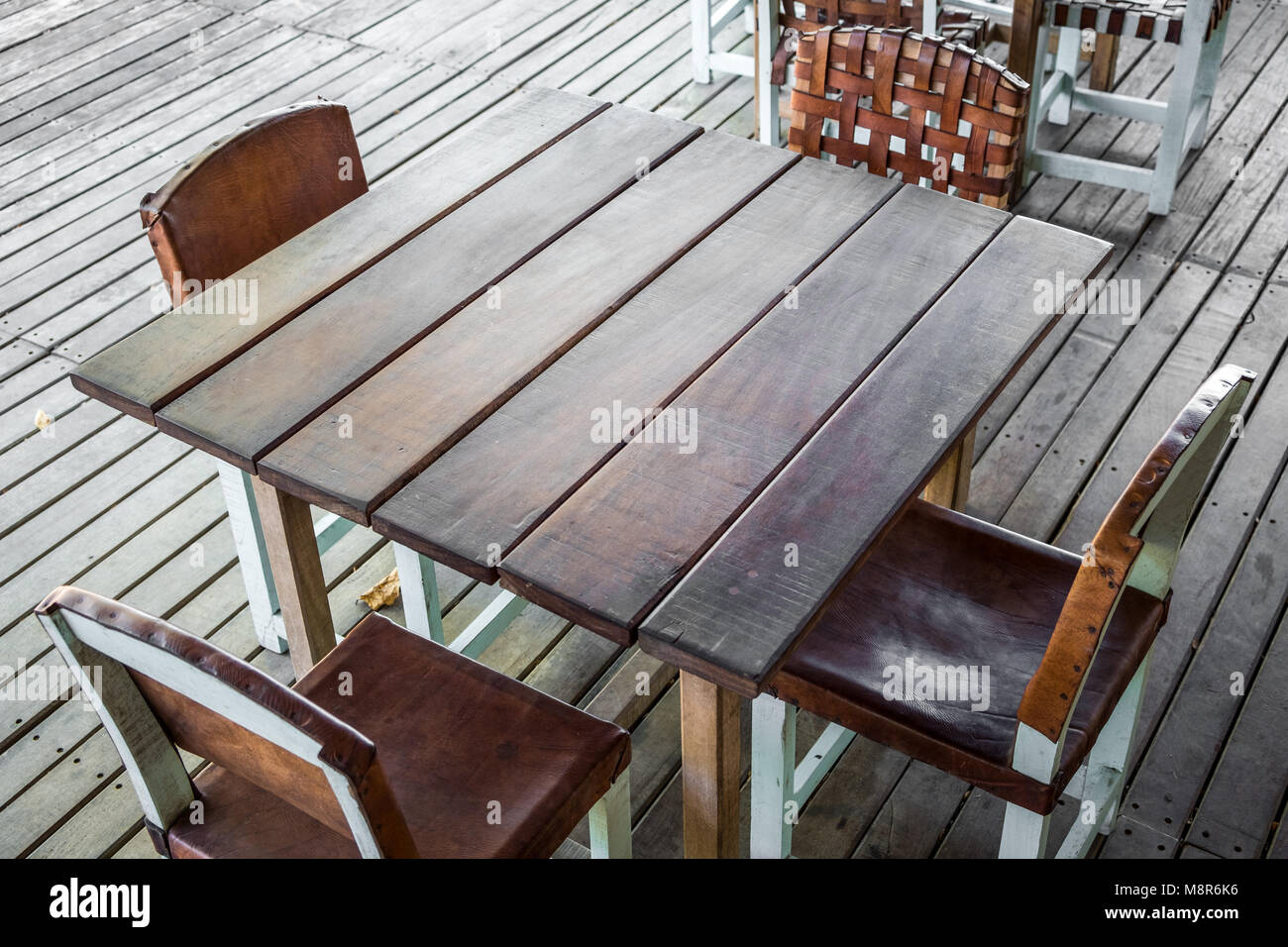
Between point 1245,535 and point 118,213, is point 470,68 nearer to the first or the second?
point 118,213

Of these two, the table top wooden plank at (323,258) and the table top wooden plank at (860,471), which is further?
the table top wooden plank at (323,258)

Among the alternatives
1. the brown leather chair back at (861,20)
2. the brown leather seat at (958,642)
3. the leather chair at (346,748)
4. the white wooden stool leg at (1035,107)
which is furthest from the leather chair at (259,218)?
the white wooden stool leg at (1035,107)

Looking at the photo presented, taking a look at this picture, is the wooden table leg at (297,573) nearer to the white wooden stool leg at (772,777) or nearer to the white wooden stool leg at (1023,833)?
the white wooden stool leg at (772,777)

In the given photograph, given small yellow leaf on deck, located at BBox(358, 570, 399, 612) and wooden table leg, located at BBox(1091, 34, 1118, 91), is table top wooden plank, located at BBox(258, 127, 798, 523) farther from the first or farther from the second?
wooden table leg, located at BBox(1091, 34, 1118, 91)

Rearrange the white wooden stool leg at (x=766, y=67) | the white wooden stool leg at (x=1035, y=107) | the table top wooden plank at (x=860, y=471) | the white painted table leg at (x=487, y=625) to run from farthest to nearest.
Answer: the white wooden stool leg at (x=766, y=67), the white wooden stool leg at (x=1035, y=107), the white painted table leg at (x=487, y=625), the table top wooden plank at (x=860, y=471)

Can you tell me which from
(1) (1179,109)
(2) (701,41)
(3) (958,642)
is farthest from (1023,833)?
(2) (701,41)

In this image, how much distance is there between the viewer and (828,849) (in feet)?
7.52

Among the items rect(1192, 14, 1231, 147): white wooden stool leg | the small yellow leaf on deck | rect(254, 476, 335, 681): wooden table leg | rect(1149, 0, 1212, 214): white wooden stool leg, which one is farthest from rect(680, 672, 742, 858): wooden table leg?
rect(1192, 14, 1231, 147): white wooden stool leg

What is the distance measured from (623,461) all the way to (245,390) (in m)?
0.58

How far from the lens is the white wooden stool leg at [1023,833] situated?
1.83m

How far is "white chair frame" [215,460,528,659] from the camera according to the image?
2.37m

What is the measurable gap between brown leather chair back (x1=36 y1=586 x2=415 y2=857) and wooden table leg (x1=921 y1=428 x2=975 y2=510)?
142 cm

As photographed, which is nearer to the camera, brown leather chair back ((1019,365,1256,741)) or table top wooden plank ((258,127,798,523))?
brown leather chair back ((1019,365,1256,741))
